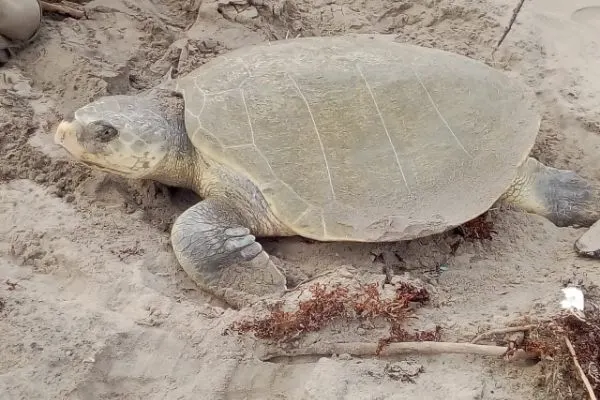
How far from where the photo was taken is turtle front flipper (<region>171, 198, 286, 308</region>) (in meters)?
2.25

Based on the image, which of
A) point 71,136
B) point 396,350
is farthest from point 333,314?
point 71,136

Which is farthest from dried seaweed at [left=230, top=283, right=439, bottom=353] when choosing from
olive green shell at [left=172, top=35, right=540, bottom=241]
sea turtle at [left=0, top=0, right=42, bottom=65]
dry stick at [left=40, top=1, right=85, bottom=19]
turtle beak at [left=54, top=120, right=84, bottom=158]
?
dry stick at [left=40, top=1, right=85, bottom=19]

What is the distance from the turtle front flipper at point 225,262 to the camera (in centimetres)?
225

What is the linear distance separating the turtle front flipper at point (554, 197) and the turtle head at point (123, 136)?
54.2 inches

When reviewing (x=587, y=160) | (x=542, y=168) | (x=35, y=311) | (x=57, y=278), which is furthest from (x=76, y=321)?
(x=587, y=160)

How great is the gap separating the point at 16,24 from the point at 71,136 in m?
0.92

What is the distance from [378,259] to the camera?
2439 millimetres

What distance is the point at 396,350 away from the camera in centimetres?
191

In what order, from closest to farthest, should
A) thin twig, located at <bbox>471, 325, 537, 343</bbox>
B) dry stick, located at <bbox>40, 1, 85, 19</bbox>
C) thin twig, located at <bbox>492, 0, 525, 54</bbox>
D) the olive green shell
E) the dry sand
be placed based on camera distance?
the dry sand
thin twig, located at <bbox>471, 325, 537, 343</bbox>
the olive green shell
dry stick, located at <bbox>40, 1, 85, 19</bbox>
thin twig, located at <bbox>492, 0, 525, 54</bbox>

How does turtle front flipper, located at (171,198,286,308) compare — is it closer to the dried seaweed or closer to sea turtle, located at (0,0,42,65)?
the dried seaweed

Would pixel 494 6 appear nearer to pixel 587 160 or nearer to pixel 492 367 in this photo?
pixel 587 160

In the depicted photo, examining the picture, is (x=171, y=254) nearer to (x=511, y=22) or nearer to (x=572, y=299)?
(x=572, y=299)

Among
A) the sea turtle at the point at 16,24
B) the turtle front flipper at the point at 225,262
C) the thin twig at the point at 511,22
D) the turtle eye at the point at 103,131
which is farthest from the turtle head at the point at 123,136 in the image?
the thin twig at the point at 511,22

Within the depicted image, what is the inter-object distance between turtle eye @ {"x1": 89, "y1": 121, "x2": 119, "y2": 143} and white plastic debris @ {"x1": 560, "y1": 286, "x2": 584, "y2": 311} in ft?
5.46
